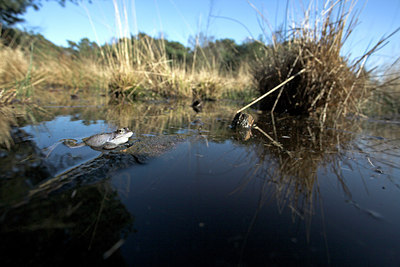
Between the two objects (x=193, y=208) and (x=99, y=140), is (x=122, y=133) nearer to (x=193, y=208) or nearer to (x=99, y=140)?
(x=99, y=140)

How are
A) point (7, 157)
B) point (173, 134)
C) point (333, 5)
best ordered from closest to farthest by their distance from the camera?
point (7, 157) → point (173, 134) → point (333, 5)

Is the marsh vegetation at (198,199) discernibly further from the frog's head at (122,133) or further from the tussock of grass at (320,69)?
the tussock of grass at (320,69)

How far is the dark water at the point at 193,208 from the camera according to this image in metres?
0.34

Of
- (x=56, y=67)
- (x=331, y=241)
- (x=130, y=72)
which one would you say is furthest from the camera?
(x=56, y=67)

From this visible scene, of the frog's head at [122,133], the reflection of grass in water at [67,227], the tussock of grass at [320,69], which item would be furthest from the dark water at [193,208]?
the tussock of grass at [320,69]

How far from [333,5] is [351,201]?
174cm

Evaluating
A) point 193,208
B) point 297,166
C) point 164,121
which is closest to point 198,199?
point 193,208

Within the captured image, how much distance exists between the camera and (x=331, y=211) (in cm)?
48

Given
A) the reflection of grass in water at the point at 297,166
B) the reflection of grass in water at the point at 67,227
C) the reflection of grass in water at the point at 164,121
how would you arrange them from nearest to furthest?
the reflection of grass in water at the point at 67,227, the reflection of grass in water at the point at 297,166, the reflection of grass in water at the point at 164,121

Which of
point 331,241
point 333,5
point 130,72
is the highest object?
point 333,5

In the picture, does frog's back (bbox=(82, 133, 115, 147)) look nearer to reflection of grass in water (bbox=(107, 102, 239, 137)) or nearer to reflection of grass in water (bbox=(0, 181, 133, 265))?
reflection of grass in water (bbox=(107, 102, 239, 137))

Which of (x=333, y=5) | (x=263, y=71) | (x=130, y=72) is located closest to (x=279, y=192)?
(x=333, y=5)

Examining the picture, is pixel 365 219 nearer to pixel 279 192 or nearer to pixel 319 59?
pixel 279 192

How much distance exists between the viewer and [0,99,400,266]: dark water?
1.13ft
